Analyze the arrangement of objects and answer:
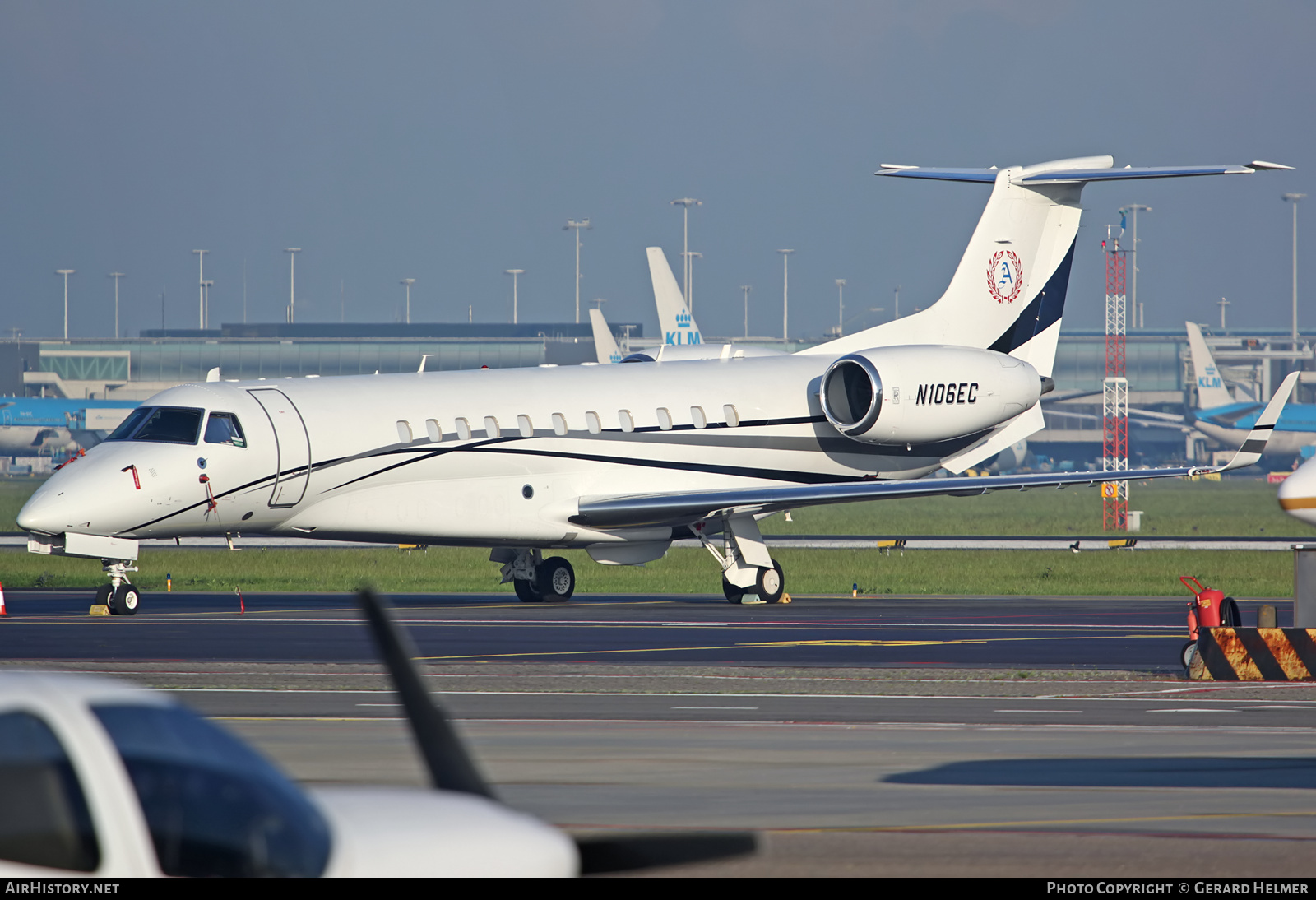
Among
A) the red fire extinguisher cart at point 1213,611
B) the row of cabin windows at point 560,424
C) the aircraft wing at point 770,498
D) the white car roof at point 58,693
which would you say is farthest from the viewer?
the aircraft wing at point 770,498

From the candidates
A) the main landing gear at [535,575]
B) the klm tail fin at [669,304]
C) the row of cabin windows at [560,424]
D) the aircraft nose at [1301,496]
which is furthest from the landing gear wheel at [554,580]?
the klm tail fin at [669,304]

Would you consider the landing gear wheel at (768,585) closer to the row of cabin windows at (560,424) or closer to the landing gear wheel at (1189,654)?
the row of cabin windows at (560,424)

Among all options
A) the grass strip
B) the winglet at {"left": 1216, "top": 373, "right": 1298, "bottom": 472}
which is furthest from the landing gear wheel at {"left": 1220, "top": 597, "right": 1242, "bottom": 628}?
the grass strip

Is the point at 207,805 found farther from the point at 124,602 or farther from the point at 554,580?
the point at 554,580

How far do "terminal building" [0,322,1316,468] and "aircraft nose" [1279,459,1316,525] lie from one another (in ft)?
412

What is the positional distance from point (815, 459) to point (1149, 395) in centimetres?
14364

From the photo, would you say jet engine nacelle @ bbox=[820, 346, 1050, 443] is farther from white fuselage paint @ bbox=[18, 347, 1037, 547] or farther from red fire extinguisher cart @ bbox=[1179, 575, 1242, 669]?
red fire extinguisher cart @ bbox=[1179, 575, 1242, 669]

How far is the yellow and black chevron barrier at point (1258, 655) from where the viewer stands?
18047 mm

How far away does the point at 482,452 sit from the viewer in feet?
96.2

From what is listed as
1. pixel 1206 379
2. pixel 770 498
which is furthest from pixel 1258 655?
pixel 1206 379

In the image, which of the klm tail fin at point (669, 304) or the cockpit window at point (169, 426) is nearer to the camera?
the cockpit window at point (169, 426)

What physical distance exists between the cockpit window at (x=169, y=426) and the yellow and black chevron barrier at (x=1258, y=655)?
1566 centimetres

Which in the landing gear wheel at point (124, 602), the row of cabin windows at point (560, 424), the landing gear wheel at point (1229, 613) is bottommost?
the landing gear wheel at point (124, 602)

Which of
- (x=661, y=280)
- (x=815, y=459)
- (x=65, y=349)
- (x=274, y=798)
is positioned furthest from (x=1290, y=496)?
(x=65, y=349)
